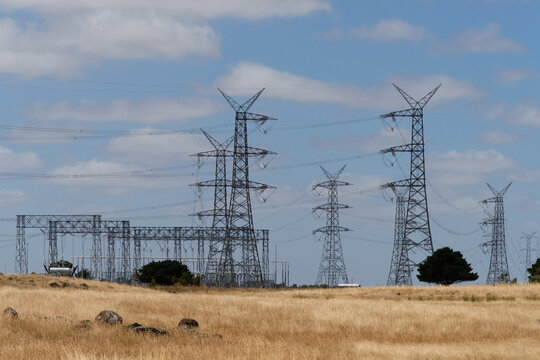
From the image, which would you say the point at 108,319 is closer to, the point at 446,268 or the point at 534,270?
the point at 446,268

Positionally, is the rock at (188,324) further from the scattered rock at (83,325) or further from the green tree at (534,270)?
the green tree at (534,270)

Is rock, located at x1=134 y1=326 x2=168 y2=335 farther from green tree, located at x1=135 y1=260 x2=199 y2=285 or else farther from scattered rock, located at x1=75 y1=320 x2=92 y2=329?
green tree, located at x1=135 y1=260 x2=199 y2=285

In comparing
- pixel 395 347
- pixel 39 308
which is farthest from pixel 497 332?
pixel 39 308

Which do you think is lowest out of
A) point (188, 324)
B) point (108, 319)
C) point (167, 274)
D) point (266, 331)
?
point (167, 274)

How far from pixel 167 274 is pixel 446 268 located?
42.2m

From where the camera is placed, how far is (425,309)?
4156cm

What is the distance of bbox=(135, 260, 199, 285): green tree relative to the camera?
400 ft

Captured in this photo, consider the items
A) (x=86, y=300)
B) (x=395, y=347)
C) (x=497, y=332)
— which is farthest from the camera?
(x=86, y=300)

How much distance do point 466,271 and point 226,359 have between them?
309 feet

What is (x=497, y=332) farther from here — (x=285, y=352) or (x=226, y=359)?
(x=226, y=359)

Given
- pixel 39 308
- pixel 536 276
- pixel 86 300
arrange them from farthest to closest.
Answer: pixel 536 276 < pixel 86 300 < pixel 39 308

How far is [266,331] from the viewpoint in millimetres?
31953

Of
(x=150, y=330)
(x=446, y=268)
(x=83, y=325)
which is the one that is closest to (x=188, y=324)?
(x=83, y=325)

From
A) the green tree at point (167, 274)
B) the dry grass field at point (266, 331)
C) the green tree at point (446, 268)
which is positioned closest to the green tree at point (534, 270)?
the green tree at point (446, 268)
